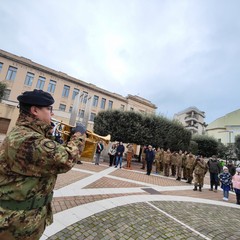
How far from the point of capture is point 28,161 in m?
1.50

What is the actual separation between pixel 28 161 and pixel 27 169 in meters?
0.08

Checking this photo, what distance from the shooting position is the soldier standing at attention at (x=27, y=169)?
1515 mm

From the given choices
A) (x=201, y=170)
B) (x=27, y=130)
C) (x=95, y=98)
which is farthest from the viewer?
(x=95, y=98)

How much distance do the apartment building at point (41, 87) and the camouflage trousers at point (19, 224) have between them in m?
23.7

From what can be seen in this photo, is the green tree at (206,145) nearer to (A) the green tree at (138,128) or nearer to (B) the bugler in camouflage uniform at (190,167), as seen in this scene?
(A) the green tree at (138,128)

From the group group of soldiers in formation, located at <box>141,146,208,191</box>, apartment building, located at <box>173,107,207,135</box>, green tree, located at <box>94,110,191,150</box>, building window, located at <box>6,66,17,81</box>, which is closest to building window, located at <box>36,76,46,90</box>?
building window, located at <box>6,66,17,81</box>

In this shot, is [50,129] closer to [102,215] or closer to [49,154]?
[49,154]

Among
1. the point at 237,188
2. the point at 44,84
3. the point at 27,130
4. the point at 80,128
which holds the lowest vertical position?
the point at 237,188

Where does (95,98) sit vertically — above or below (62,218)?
above

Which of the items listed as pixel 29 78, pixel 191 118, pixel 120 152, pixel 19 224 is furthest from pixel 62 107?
pixel 191 118

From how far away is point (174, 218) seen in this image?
5023 millimetres

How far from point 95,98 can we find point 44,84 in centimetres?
1000

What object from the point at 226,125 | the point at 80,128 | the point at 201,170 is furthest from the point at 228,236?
the point at 226,125

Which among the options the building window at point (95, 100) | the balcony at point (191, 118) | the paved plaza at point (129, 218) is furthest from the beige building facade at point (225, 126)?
the paved plaza at point (129, 218)
